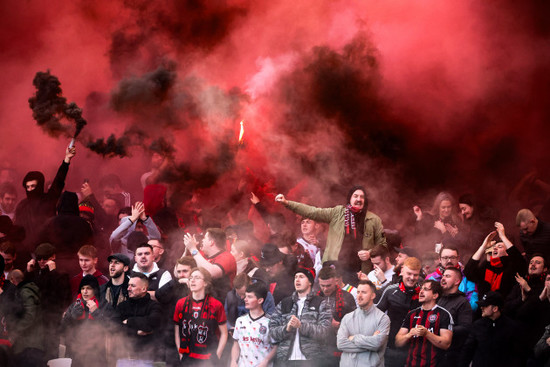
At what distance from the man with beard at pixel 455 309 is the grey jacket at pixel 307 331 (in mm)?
975

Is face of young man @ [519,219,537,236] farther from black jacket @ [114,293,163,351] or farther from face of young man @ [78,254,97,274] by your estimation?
face of young man @ [78,254,97,274]

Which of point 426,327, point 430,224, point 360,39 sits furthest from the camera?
point 360,39

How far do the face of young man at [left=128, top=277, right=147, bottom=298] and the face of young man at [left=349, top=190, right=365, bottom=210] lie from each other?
2.13 metres

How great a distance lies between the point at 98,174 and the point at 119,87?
4.16 feet

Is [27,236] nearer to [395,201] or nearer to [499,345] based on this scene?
[395,201]

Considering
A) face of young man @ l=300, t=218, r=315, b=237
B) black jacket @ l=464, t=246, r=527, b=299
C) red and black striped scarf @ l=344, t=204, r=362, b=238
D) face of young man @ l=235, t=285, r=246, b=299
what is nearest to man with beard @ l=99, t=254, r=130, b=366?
face of young man @ l=235, t=285, r=246, b=299

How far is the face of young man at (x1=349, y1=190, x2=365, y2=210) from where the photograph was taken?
644cm

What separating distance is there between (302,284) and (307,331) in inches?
16.1

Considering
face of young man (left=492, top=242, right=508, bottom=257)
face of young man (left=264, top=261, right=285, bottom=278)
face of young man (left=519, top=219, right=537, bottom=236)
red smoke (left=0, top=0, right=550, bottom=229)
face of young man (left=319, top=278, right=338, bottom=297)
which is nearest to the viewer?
face of young man (left=319, top=278, right=338, bottom=297)

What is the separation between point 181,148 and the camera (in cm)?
886

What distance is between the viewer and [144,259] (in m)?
6.16

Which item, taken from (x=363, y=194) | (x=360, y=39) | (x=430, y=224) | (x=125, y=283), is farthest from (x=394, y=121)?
(x=125, y=283)

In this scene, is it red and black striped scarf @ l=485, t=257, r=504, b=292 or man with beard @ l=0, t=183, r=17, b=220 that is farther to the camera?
man with beard @ l=0, t=183, r=17, b=220

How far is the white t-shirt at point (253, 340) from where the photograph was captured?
559 centimetres
